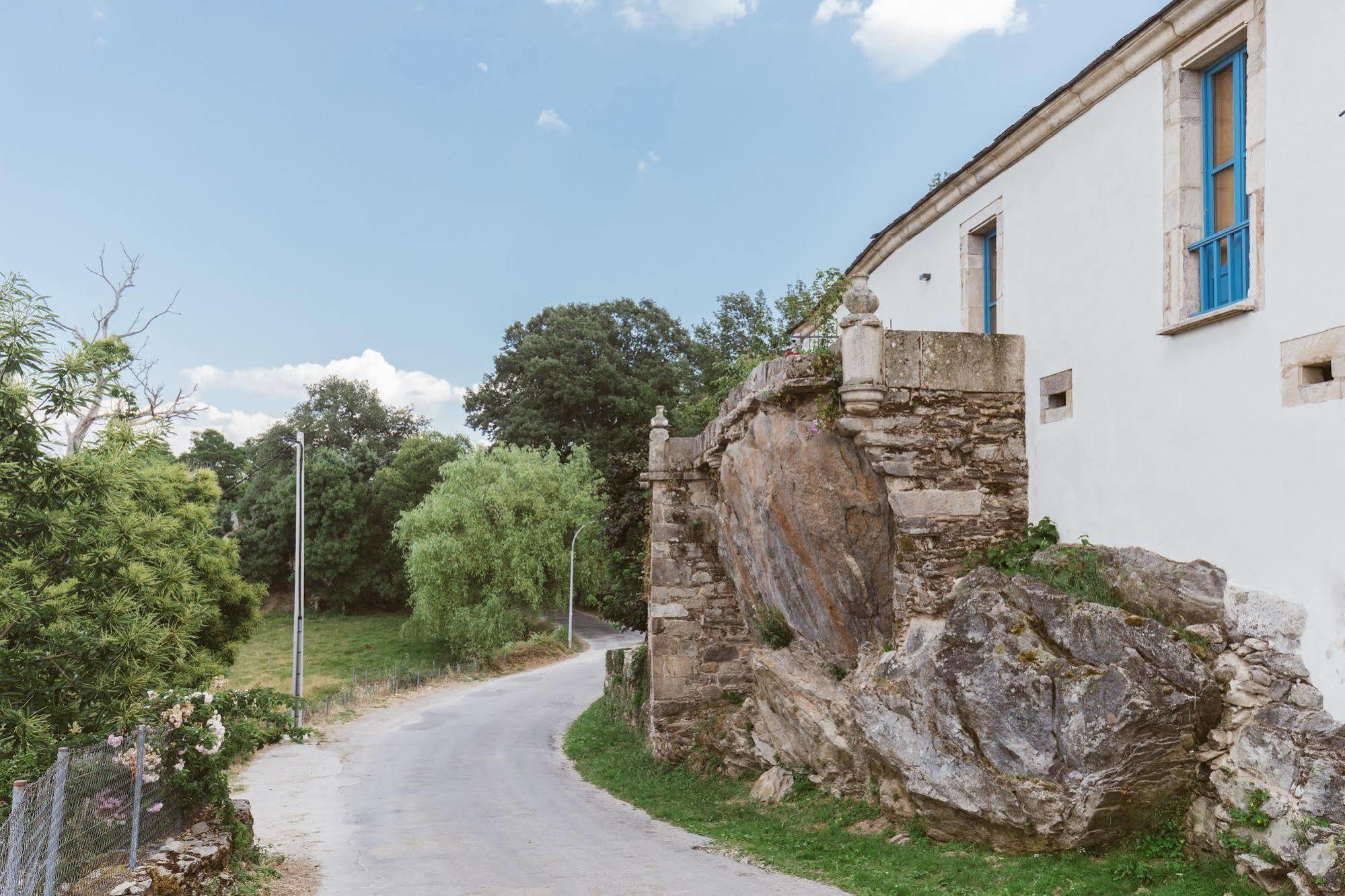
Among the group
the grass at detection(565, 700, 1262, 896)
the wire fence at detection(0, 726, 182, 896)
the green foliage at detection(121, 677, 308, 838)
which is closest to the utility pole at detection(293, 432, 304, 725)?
the grass at detection(565, 700, 1262, 896)

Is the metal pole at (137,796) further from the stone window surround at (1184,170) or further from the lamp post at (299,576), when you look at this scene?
the lamp post at (299,576)

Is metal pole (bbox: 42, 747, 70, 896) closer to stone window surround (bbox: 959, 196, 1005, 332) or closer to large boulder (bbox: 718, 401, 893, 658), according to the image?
large boulder (bbox: 718, 401, 893, 658)

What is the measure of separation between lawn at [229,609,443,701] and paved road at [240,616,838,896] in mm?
9384

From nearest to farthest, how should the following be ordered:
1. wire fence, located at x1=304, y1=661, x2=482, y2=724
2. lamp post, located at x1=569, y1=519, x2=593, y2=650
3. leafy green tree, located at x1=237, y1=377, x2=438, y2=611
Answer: wire fence, located at x1=304, y1=661, x2=482, y2=724 → lamp post, located at x1=569, y1=519, x2=593, y2=650 → leafy green tree, located at x1=237, y1=377, x2=438, y2=611

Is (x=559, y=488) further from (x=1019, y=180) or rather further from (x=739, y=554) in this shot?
(x=1019, y=180)

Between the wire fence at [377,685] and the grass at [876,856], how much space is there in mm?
11971

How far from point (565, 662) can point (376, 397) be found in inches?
1305

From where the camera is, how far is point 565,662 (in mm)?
34250

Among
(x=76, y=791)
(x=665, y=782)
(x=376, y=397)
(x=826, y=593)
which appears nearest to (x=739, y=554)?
(x=826, y=593)

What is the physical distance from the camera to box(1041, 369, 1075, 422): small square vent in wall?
948 centimetres

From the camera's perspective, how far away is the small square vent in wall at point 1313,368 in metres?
6.59

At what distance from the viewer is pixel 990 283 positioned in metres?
11.4

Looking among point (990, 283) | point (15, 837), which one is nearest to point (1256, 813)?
point (990, 283)

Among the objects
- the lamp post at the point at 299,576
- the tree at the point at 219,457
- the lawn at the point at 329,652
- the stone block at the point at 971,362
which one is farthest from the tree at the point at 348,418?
the stone block at the point at 971,362
